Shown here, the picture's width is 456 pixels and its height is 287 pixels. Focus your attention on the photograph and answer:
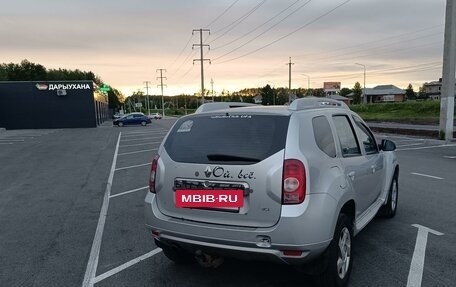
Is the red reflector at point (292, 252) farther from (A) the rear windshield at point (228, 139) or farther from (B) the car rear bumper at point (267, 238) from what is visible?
(A) the rear windshield at point (228, 139)

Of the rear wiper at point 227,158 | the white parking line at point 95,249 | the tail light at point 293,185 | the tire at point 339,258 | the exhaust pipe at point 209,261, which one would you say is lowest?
the white parking line at point 95,249

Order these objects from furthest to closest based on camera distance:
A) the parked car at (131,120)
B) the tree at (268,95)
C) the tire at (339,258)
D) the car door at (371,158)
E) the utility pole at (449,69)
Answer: the tree at (268,95) < the parked car at (131,120) < the utility pole at (449,69) < the car door at (371,158) < the tire at (339,258)

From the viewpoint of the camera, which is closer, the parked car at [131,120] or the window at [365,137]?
the window at [365,137]

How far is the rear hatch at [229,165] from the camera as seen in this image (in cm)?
339

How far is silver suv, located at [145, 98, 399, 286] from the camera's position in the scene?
3350 millimetres

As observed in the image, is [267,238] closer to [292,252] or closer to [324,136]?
[292,252]

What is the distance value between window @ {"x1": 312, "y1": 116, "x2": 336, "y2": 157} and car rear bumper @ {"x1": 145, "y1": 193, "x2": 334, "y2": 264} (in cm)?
52

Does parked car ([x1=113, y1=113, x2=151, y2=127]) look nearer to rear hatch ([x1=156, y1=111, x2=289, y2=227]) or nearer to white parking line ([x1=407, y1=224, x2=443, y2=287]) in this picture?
white parking line ([x1=407, y1=224, x2=443, y2=287])

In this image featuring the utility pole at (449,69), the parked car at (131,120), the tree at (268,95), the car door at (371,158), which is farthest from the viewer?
the tree at (268,95)

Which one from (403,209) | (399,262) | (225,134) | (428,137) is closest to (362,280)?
(399,262)

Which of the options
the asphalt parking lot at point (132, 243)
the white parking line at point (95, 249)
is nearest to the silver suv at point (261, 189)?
the asphalt parking lot at point (132, 243)

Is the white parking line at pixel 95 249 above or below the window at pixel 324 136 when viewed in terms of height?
below

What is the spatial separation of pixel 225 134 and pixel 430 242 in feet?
10.3

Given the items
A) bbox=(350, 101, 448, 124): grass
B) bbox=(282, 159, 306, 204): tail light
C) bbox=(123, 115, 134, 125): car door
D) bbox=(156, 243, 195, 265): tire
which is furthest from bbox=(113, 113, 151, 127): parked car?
bbox=(282, 159, 306, 204): tail light
